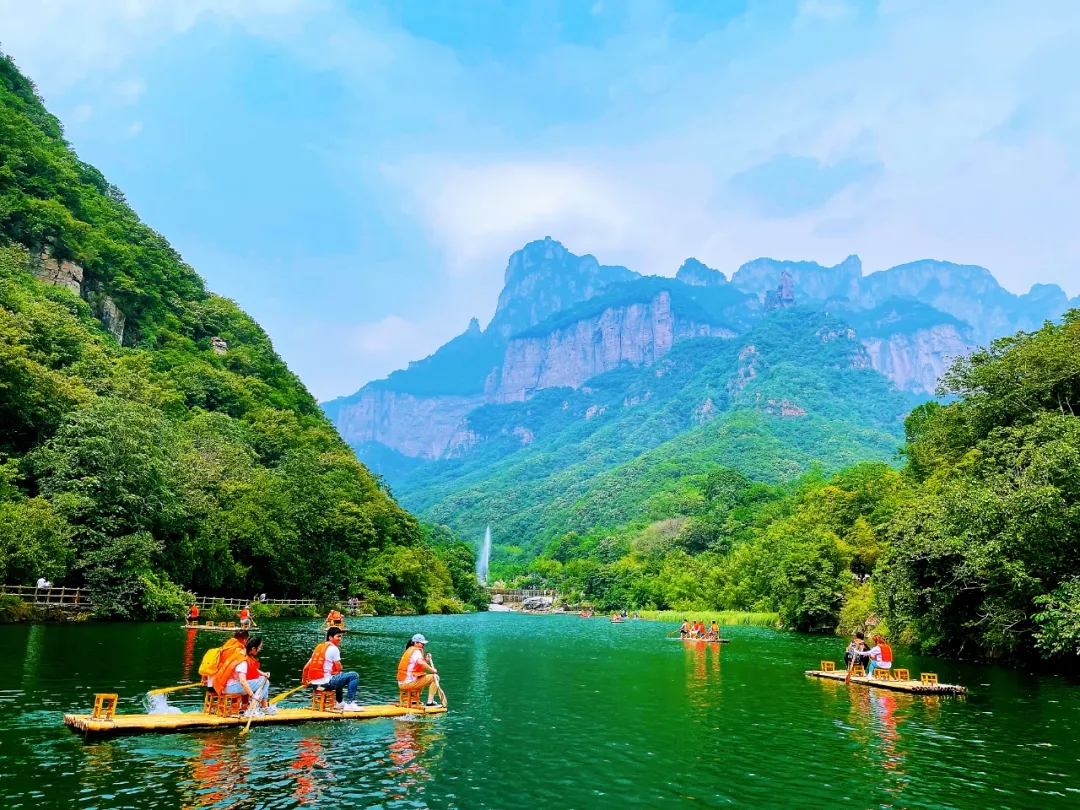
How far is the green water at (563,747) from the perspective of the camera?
442 inches

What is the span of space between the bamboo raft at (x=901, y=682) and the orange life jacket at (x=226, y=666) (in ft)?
67.6

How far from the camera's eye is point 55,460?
39.1m

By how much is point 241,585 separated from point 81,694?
4136cm

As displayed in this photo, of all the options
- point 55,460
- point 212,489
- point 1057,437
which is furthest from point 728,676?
point 212,489

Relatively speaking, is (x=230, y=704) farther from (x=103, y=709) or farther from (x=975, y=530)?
(x=975, y=530)

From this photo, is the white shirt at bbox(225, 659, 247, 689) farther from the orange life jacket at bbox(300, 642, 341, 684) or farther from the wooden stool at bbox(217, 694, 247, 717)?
the orange life jacket at bbox(300, 642, 341, 684)

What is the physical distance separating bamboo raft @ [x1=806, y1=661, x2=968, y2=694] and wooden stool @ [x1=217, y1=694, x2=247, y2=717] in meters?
20.4

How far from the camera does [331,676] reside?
55.8 ft

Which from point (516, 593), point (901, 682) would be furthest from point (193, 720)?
point (516, 593)

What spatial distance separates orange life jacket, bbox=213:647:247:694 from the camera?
49.3 ft

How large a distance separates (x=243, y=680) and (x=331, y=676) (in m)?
2.32

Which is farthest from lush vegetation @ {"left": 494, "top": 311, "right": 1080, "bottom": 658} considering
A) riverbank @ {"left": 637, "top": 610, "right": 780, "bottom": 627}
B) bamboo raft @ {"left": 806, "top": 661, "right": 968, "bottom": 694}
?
bamboo raft @ {"left": 806, "top": 661, "right": 968, "bottom": 694}

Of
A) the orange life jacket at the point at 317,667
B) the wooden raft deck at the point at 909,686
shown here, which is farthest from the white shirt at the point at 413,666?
the wooden raft deck at the point at 909,686

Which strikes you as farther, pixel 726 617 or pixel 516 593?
pixel 516 593
